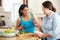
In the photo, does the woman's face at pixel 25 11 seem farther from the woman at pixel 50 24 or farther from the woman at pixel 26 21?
the woman at pixel 50 24

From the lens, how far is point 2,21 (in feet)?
17.7

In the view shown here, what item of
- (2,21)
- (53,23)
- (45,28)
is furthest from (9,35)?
(2,21)

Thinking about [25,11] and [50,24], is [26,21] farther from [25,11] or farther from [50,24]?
[50,24]

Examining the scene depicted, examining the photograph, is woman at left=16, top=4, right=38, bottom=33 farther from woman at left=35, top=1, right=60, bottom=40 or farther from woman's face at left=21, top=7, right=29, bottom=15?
woman at left=35, top=1, right=60, bottom=40

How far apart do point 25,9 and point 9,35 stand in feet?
2.90

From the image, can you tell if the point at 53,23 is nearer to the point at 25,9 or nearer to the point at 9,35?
the point at 9,35

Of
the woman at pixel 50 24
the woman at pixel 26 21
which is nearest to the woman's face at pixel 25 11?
the woman at pixel 26 21

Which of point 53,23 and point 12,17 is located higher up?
point 53,23

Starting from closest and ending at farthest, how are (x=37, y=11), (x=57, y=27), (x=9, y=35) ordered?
1. (x=57, y=27)
2. (x=9, y=35)
3. (x=37, y=11)

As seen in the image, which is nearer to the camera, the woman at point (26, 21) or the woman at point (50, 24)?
the woman at point (50, 24)

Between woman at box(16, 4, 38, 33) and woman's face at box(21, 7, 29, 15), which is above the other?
woman's face at box(21, 7, 29, 15)

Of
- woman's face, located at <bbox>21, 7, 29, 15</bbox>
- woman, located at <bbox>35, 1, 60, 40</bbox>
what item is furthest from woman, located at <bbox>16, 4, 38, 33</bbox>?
woman, located at <bbox>35, 1, 60, 40</bbox>

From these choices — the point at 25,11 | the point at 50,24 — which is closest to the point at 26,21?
the point at 25,11

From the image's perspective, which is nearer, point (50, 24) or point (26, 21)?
point (50, 24)
